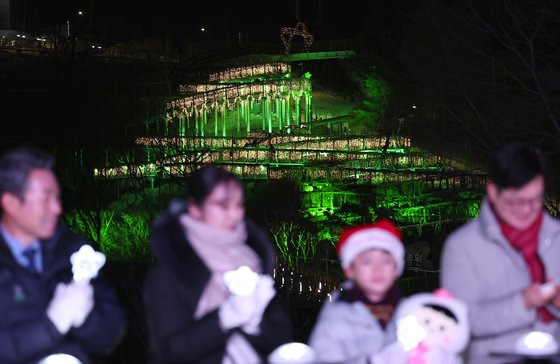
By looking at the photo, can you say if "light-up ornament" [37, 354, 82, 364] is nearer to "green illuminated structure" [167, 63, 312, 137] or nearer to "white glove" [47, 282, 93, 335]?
"white glove" [47, 282, 93, 335]

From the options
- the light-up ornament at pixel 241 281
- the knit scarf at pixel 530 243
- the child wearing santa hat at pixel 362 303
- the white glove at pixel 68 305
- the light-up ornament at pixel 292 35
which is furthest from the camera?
the light-up ornament at pixel 292 35

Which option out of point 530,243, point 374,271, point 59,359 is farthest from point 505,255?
point 59,359

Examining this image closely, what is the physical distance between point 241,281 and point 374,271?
62cm

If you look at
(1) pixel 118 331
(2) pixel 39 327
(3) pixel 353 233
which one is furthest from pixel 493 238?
(2) pixel 39 327

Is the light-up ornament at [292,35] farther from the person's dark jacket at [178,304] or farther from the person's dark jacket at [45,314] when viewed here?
the person's dark jacket at [178,304]

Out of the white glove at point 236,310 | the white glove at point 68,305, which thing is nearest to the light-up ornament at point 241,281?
the white glove at point 236,310

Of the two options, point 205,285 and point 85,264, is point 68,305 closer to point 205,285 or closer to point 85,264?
point 85,264

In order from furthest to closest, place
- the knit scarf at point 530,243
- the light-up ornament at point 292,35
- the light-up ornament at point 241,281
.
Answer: the light-up ornament at point 292,35, the knit scarf at point 530,243, the light-up ornament at point 241,281

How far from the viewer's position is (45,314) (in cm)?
356

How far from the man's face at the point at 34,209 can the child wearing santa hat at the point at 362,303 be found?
3.71ft

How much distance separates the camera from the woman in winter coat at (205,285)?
351 centimetres

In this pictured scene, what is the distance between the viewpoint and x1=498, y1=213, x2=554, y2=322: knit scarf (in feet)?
12.5

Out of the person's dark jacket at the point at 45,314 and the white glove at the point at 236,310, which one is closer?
the white glove at the point at 236,310

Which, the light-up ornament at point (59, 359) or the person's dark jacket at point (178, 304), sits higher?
the person's dark jacket at point (178, 304)
